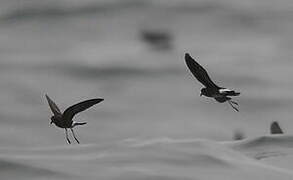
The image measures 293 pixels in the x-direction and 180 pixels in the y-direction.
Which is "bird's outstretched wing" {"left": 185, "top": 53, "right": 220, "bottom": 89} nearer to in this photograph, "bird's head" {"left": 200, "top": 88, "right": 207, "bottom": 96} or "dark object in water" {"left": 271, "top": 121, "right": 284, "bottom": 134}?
"bird's head" {"left": 200, "top": 88, "right": 207, "bottom": 96}

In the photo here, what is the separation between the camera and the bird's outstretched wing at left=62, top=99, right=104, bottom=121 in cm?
581

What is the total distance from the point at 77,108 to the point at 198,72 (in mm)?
1193

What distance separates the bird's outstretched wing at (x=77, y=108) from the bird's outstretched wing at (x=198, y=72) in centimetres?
94

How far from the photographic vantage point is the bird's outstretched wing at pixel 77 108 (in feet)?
19.1

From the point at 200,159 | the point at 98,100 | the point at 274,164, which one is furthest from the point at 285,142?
the point at 98,100

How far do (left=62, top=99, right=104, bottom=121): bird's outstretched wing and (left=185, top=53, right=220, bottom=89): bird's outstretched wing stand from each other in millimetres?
943

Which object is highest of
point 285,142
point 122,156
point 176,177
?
point 285,142

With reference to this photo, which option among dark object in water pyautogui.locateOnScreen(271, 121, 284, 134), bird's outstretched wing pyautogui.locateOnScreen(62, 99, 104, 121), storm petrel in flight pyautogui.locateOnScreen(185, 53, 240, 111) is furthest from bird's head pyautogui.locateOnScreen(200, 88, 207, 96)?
dark object in water pyautogui.locateOnScreen(271, 121, 284, 134)

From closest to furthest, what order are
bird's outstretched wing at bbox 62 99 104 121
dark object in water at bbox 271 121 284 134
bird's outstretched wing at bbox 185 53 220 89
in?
bird's outstretched wing at bbox 62 99 104 121 < bird's outstretched wing at bbox 185 53 220 89 < dark object in water at bbox 271 121 284 134

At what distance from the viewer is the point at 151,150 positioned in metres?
7.68

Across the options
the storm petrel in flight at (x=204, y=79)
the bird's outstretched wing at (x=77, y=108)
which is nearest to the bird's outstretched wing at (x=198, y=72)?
the storm petrel in flight at (x=204, y=79)

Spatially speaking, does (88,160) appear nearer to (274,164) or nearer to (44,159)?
(44,159)

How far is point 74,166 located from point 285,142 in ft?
11.1

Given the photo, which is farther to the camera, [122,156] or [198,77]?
[122,156]
